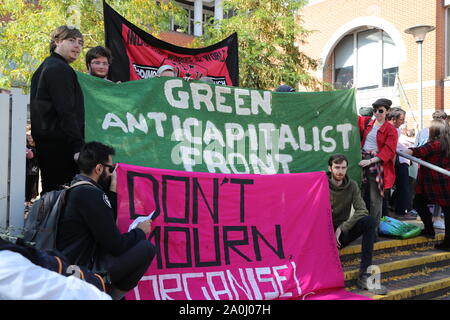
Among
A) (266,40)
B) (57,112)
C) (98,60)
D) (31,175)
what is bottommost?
(31,175)

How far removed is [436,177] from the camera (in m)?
5.98

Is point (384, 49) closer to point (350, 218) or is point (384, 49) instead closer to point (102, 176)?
point (350, 218)

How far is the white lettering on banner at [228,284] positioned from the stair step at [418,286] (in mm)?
911

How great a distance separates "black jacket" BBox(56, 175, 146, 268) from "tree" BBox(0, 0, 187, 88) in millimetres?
7665

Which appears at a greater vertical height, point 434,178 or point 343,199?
point 434,178

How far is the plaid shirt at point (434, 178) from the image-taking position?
591cm

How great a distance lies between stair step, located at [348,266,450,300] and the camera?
4.53 m

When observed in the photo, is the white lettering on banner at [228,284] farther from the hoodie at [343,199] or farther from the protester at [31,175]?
the protester at [31,175]

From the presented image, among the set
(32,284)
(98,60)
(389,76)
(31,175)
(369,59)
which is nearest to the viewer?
(32,284)

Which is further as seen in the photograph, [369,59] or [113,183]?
[369,59]

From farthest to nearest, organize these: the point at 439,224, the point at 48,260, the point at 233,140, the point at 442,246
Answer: the point at 439,224
the point at 442,246
the point at 233,140
the point at 48,260

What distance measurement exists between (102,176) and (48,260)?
44.3 inches

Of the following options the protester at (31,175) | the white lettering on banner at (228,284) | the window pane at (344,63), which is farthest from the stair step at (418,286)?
the window pane at (344,63)

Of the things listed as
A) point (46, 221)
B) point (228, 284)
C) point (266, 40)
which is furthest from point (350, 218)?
point (266, 40)
